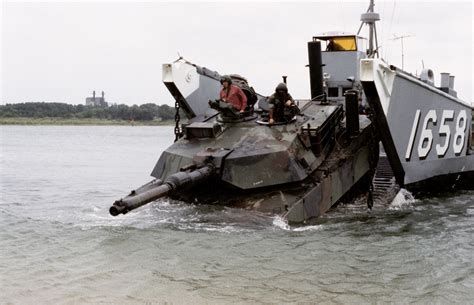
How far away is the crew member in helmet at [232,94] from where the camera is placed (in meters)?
10.6

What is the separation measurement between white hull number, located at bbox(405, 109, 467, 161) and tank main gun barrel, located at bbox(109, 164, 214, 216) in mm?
3567

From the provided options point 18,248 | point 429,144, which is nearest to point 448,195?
point 429,144

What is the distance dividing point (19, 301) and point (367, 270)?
11.2 ft

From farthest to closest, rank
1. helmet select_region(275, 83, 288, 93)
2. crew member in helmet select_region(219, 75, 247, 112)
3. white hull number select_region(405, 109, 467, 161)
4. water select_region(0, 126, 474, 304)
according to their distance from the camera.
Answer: white hull number select_region(405, 109, 467, 161)
crew member in helmet select_region(219, 75, 247, 112)
helmet select_region(275, 83, 288, 93)
water select_region(0, 126, 474, 304)

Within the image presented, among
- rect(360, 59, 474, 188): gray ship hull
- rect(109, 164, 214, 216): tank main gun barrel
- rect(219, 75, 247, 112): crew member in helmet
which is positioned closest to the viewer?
rect(109, 164, 214, 216): tank main gun barrel

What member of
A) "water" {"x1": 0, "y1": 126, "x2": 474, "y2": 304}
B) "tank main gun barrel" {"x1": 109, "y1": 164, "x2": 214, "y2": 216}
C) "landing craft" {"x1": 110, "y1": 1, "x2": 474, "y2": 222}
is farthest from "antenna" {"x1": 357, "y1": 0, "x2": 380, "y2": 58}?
"tank main gun barrel" {"x1": 109, "y1": 164, "x2": 214, "y2": 216}

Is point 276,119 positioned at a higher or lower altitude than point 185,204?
higher

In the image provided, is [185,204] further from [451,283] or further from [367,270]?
[451,283]

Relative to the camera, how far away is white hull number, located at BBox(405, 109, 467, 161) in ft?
35.6

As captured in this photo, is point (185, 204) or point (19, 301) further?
point (185, 204)

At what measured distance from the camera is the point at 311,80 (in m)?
11.9

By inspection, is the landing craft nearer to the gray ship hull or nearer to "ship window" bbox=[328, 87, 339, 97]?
the gray ship hull

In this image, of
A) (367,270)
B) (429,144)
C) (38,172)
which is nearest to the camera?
(367,270)

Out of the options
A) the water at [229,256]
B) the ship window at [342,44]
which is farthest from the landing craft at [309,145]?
the ship window at [342,44]
